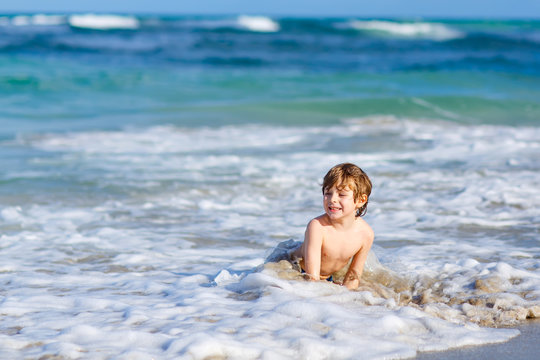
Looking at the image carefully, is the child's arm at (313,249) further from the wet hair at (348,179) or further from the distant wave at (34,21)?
the distant wave at (34,21)

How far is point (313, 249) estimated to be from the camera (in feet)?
13.2

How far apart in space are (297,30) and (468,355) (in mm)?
45572

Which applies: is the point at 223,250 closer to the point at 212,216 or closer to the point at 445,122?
the point at 212,216

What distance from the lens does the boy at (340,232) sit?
12.8 feet

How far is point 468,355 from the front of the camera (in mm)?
3111

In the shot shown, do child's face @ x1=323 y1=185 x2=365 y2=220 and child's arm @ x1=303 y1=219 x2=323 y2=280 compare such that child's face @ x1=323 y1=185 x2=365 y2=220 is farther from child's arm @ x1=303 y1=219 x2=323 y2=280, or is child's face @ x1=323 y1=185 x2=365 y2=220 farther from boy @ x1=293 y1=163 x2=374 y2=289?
child's arm @ x1=303 y1=219 x2=323 y2=280

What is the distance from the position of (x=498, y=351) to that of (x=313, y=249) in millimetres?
1212

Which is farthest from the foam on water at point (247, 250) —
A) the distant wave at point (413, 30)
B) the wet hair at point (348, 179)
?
the distant wave at point (413, 30)

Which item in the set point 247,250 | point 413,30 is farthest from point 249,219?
point 413,30

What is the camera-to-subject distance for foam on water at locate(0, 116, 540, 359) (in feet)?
10.9

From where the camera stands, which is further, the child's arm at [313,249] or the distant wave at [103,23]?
the distant wave at [103,23]

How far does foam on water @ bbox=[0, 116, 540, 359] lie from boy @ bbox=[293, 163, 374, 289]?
0.14 m

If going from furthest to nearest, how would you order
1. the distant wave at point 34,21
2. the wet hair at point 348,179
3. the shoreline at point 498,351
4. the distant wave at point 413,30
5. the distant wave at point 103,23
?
the distant wave at point 34,21 → the distant wave at point 103,23 → the distant wave at point 413,30 → the wet hair at point 348,179 → the shoreline at point 498,351

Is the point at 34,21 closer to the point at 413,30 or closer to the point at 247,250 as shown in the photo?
the point at 413,30
